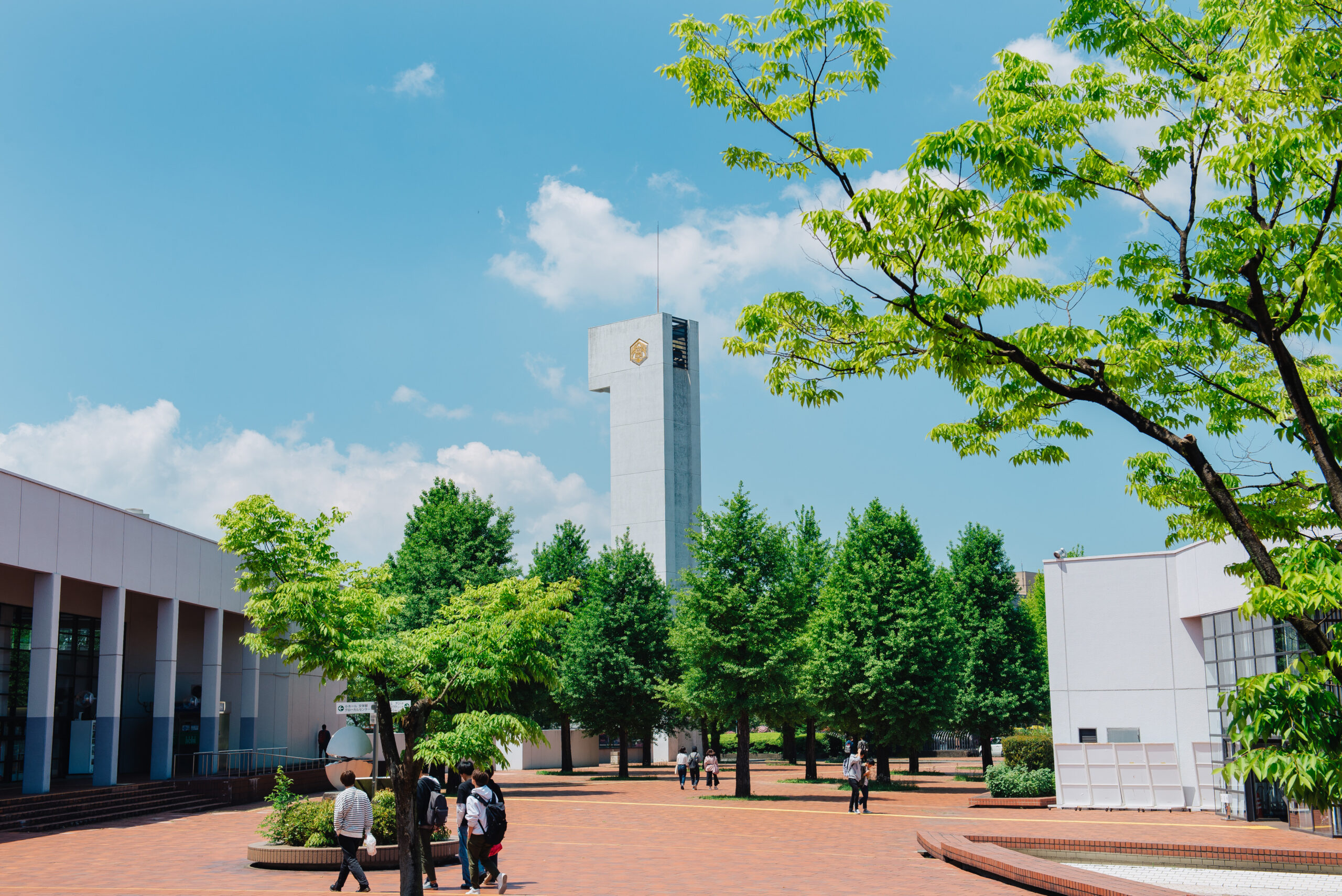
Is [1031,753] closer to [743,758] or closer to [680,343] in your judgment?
[743,758]

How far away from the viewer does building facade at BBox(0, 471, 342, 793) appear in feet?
82.1

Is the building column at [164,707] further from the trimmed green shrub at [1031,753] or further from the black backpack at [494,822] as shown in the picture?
the trimmed green shrub at [1031,753]

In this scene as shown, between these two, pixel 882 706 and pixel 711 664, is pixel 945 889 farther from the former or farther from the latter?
pixel 882 706

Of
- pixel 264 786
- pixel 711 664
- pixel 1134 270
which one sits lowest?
pixel 264 786

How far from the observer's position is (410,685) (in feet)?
46.5

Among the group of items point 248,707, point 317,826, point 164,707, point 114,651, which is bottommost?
point 317,826

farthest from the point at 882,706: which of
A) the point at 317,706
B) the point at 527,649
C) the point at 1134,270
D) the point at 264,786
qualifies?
the point at 1134,270

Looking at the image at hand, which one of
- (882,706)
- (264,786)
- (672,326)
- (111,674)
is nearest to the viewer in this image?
(111,674)

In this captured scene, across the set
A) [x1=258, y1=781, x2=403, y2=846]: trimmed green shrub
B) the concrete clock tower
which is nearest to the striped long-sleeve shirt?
[x1=258, y1=781, x2=403, y2=846]: trimmed green shrub

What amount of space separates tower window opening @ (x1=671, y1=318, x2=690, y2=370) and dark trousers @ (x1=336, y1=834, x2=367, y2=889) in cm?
5649

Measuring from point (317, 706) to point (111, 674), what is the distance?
1926 centimetres

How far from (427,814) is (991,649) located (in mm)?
34667

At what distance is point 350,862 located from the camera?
14469 millimetres

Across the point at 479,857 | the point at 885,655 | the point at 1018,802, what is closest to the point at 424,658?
the point at 479,857
